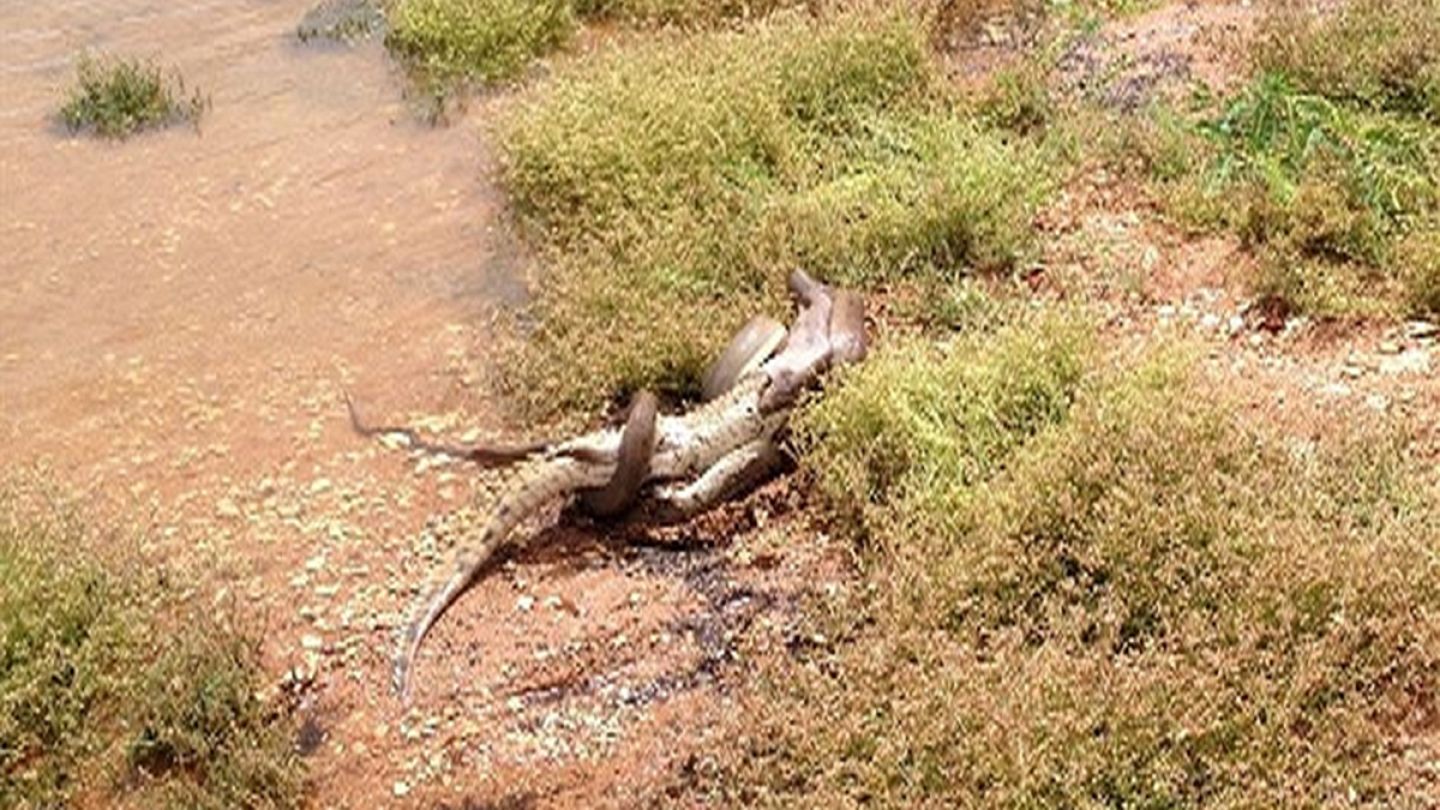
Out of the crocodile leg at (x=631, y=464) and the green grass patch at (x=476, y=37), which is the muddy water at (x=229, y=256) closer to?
the green grass patch at (x=476, y=37)

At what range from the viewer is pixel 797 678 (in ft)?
17.7

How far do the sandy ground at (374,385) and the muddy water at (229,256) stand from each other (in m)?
0.02

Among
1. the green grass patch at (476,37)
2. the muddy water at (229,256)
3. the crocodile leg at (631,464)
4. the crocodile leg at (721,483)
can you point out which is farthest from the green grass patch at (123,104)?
the crocodile leg at (721,483)

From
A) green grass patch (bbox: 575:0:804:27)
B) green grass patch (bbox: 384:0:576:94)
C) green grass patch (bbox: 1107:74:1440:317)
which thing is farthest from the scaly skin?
green grass patch (bbox: 384:0:576:94)

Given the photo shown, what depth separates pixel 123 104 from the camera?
10492mm

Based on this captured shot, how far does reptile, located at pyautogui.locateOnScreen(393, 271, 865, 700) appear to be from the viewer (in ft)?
21.3

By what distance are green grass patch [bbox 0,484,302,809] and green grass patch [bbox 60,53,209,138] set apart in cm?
486

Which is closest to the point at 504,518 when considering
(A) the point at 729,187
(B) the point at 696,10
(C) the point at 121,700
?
(C) the point at 121,700

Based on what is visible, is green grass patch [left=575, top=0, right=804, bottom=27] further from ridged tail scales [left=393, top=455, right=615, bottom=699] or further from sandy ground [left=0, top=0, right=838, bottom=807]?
ridged tail scales [left=393, top=455, right=615, bottom=699]

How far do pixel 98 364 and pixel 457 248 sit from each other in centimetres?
194

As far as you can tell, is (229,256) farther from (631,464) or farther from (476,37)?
(631,464)

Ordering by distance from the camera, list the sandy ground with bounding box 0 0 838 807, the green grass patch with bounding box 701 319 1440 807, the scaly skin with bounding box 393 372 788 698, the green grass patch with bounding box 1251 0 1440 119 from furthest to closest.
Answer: the green grass patch with bounding box 1251 0 1440 119 → the scaly skin with bounding box 393 372 788 698 → the sandy ground with bounding box 0 0 838 807 → the green grass patch with bounding box 701 319 1440 807

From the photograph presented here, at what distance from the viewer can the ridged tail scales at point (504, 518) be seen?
243 inches

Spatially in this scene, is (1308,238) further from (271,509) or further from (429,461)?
(271,509)
